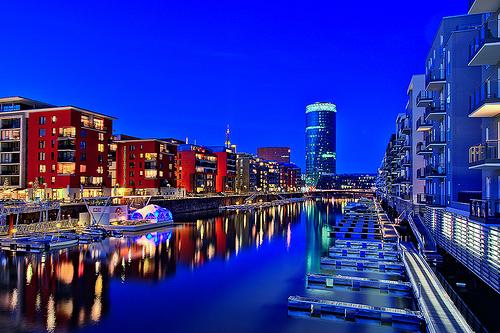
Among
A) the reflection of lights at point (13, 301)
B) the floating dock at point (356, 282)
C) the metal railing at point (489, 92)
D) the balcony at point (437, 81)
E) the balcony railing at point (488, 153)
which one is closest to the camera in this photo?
the balcony railing at point (488, 153)

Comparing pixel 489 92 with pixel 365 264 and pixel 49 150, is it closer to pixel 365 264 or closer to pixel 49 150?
pixel 365 264

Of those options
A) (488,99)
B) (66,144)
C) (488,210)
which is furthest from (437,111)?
(66,144)

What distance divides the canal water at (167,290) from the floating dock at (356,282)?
67 centimetres

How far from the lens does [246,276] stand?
3422cm

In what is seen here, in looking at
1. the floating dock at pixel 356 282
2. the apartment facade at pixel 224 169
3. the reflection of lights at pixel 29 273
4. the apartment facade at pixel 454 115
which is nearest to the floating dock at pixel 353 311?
the floating dock at pixel 356 282

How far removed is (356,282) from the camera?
28.0 meters

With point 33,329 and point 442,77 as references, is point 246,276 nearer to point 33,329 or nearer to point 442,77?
point 33,329

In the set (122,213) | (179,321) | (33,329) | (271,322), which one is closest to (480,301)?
(271,322)

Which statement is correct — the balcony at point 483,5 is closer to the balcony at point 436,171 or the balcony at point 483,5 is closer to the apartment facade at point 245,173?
the balcony at point 436,171

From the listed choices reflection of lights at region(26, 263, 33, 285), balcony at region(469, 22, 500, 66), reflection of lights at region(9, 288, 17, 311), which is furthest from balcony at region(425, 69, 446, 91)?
reflection of lights at region(9, 288, 17, 311)

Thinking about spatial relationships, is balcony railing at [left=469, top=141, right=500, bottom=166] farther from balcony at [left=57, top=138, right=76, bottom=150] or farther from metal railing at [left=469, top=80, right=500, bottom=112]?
balcony at [left=57, top=138, right=76, bottom=150]

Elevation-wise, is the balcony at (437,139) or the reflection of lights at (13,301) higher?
the balcony at (437,139)

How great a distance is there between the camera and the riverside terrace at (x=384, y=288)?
2016 cm

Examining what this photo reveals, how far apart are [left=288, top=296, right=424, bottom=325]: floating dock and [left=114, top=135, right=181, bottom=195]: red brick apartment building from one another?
268 feet
